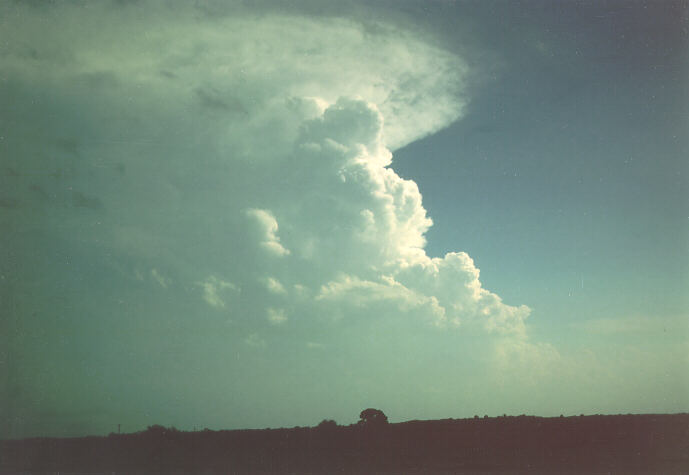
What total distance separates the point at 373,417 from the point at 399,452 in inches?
1231

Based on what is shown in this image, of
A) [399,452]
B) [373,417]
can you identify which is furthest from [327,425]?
[399,452]

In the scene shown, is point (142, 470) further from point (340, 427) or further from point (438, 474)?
point (340, 427)

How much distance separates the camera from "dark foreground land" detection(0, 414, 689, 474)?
4016 centimetres

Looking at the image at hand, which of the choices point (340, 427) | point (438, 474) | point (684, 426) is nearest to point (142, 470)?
point (438, 474)

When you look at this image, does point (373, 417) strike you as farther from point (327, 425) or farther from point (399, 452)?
point (399, 452)

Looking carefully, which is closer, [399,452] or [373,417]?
[399,452]

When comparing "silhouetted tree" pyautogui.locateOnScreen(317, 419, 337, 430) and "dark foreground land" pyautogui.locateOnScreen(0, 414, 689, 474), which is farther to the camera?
"silhouetted tree" pyautogui.locateOnScreen(317, 419, 337, 430)

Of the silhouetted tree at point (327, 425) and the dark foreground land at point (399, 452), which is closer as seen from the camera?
the dark foreground land at point (399, 452)

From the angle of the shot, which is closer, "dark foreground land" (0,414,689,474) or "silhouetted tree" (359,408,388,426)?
"dark foreground land" (0,414,689,474)

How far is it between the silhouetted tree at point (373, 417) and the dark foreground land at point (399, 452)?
887cm

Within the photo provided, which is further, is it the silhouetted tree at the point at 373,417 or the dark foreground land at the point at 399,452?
the silhouetted tree at the point at 373,417

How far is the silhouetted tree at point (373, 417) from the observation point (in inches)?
3157

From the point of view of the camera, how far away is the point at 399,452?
50.8 m

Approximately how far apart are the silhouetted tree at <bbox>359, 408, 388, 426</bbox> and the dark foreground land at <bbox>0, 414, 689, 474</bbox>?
8.87 meters
